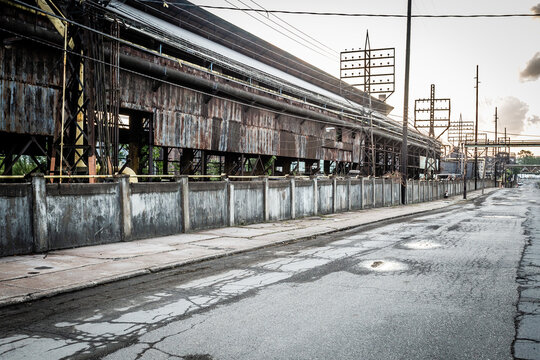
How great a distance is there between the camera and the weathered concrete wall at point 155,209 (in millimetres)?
11414

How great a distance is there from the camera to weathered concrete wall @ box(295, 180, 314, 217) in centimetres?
1885

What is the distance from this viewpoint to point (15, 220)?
873 cm

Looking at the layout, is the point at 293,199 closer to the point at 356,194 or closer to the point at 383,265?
the point at 356,194

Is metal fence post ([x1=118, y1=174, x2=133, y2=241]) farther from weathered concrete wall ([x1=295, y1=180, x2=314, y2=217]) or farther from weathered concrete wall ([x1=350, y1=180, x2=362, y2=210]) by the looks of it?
weathered concrete wall ([x1=350, y1=180, x2=362, y2=210])

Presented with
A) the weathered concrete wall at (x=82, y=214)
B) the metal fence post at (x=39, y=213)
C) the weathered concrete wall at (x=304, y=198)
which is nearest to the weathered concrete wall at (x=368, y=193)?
the weathered concrete wall at (x=304, y=198)

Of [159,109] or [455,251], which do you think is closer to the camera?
[455,251]

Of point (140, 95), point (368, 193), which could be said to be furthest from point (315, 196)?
point (140, 95)

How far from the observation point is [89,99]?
39.8 ft

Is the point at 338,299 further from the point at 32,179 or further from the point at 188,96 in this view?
the point at 188,96

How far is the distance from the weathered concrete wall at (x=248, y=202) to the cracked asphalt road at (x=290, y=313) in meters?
6.40

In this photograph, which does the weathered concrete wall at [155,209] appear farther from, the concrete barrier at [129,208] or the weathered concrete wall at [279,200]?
the weathered concrete wall at [279,200]

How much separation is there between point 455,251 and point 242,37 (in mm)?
26221

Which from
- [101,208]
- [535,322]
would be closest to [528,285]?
[535,322]

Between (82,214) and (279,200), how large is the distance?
9.14 metres
